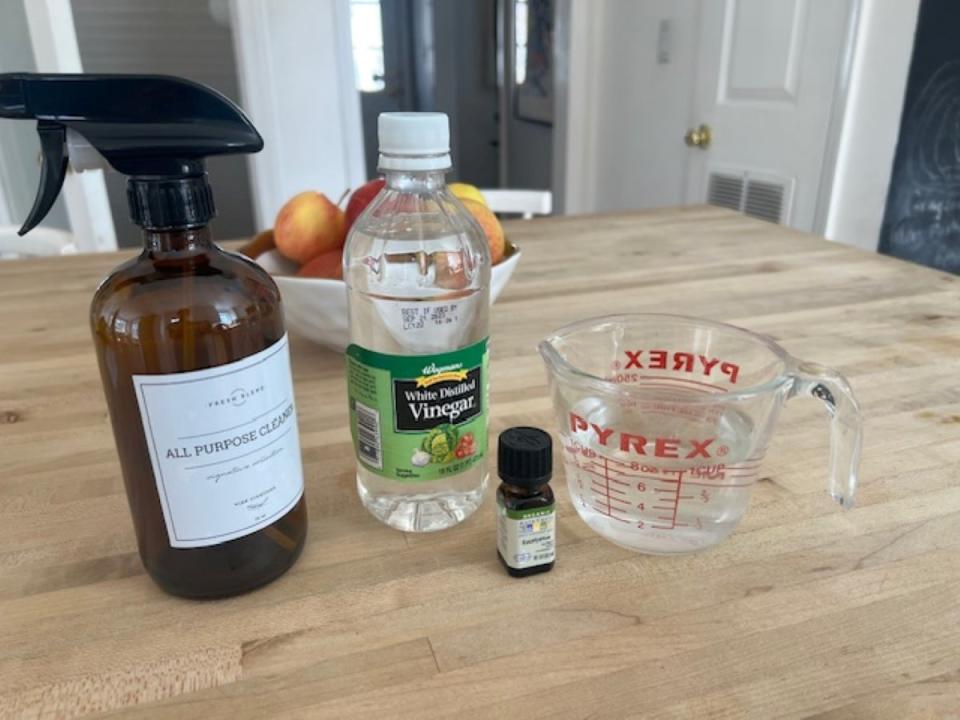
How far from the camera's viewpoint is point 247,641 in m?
0.37

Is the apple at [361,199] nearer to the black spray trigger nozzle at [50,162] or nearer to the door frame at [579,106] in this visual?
the black spray trigger nozzle at [50,162]

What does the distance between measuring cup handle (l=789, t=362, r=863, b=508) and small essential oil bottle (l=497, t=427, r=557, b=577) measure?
0.49 feet

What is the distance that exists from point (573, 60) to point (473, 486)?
2644 millimetres

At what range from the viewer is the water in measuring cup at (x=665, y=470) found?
1.39ft

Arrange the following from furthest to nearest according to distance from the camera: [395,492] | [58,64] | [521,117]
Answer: [521,117] < [58,64] < [395,492]

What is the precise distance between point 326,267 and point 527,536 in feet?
1.18

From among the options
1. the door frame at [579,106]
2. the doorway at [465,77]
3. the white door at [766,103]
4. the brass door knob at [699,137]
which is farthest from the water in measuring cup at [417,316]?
the doorway at [465,77]

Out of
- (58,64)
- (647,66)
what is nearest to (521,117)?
(647,66)

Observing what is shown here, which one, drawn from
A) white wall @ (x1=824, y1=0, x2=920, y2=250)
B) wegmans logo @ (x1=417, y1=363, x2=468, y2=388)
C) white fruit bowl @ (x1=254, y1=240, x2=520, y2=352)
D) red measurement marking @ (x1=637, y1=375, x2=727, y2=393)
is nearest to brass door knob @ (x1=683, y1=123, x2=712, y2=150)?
white wall @ (x1=824, y1=0, x2=920, y2=250)

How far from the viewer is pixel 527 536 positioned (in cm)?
41

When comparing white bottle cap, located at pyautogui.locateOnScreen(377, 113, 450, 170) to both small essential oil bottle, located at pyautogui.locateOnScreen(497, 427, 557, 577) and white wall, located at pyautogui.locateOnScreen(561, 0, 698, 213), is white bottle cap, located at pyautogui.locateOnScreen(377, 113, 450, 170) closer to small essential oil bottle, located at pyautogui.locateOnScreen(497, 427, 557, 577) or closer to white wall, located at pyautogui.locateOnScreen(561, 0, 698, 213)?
small essential oil bottle, located at pyautogui.locateOnScreen(497, 427, 557, 577)

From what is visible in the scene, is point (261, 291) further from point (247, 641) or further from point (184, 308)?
point (247, 641)

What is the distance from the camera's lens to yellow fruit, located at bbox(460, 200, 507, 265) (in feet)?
2.23

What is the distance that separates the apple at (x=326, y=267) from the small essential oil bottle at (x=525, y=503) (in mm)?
313
